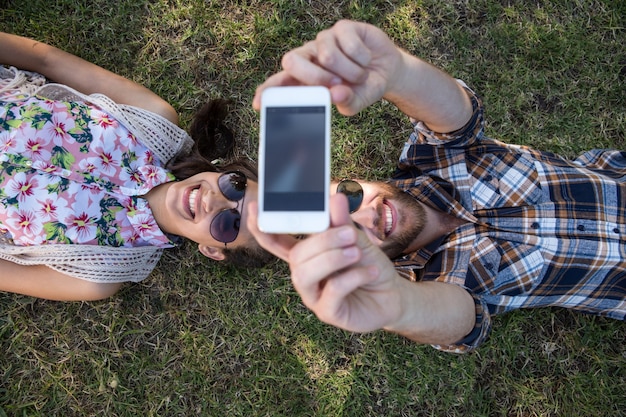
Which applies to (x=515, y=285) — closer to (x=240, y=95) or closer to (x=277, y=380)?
(x=277, y=380)

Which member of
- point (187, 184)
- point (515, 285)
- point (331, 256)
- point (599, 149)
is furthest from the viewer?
point (599, 149)

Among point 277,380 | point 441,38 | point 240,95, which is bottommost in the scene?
point 277,380

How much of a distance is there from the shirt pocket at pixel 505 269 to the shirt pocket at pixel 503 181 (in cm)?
29

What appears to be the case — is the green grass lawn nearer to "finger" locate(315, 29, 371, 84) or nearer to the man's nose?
the man's nose

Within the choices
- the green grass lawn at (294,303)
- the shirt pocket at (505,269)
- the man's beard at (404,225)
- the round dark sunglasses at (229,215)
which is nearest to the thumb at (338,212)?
the man's beard at (404,225)

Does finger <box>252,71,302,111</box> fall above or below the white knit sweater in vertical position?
above

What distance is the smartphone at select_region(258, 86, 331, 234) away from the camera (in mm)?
1771

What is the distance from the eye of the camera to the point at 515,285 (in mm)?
2930

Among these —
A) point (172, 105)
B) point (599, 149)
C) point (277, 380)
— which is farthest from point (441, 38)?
point (277, 380)

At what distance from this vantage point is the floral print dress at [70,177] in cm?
318

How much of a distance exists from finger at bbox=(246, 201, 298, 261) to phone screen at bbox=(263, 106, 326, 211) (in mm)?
74

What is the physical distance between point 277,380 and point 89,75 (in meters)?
2.83

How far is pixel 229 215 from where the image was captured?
2984 millimetres

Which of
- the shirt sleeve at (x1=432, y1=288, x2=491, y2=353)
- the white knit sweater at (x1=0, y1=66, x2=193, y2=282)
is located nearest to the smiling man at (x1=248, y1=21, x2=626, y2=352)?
the shirt sleeve at (x1=432, y1=288, x2=491, y2=353)
